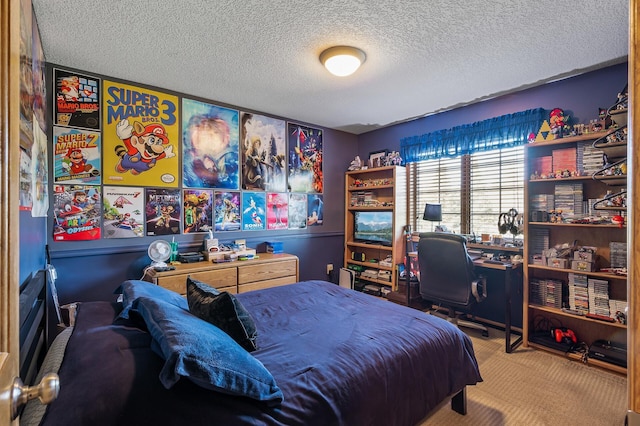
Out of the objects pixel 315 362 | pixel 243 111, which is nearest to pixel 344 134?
pixel 243 111

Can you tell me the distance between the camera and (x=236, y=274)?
10.1 ft

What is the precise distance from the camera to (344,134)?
4.75 meters

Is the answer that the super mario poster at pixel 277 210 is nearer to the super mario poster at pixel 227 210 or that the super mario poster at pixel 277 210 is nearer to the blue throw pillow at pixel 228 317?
the super mario poster at pixel 227 210

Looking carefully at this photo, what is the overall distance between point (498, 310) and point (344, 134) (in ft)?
10.5

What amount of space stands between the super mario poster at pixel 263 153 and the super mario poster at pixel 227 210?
0.72 ft

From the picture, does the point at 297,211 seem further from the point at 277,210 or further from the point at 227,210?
the point at 227,210

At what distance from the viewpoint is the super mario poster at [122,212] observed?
2740mm

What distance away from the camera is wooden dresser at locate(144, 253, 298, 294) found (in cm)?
271

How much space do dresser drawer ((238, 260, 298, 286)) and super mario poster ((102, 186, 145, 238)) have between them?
108 cm

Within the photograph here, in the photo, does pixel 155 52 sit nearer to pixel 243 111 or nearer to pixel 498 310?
pixel 243 111

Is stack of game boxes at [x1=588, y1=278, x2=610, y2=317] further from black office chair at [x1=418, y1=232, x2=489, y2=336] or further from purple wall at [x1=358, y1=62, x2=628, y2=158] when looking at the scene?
purple wall at [x1=358, y1=62, x2=628, y2=158]

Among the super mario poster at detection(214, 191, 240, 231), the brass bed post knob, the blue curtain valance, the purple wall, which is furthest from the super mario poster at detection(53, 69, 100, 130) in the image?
the purple wall

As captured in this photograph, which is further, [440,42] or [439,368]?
[440,42]

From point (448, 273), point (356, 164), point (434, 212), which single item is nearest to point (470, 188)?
point (434, 212)
